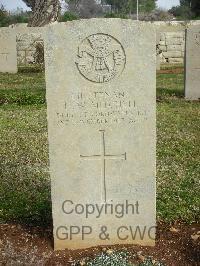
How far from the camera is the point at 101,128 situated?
367 cm

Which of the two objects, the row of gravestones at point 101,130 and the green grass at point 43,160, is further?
the green grass at point 43,160

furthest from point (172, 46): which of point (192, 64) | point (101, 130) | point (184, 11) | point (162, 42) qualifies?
point (184, 11)

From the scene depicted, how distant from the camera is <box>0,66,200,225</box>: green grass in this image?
4609 millimetres

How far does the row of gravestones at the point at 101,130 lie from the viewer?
11.5ft

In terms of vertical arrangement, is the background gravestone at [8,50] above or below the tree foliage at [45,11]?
below

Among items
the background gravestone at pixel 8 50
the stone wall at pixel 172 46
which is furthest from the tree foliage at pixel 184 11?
the background gravestone at pixel 8 50

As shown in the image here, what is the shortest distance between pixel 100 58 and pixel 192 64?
303 inches

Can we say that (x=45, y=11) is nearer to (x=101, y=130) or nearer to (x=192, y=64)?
(x=192, y=64)

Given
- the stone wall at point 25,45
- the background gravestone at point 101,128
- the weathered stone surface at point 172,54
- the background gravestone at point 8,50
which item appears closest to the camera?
the background gravestone at point 101,128

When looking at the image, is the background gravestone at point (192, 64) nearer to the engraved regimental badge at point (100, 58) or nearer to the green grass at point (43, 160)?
the green grass at point (43, 160)

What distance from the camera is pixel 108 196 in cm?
382

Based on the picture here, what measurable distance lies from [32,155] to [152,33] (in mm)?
3277

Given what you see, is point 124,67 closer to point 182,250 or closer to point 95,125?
point 95,125

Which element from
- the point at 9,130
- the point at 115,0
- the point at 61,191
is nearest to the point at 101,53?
the point at 61,191
